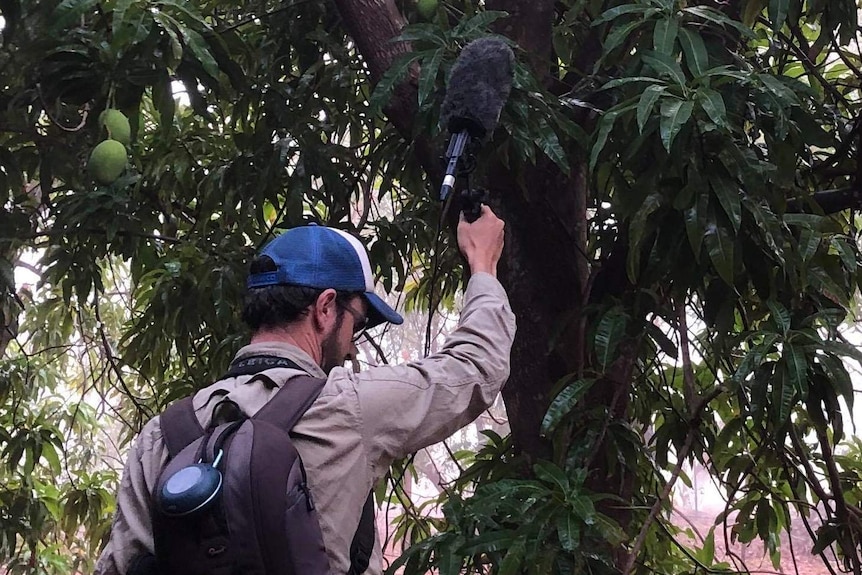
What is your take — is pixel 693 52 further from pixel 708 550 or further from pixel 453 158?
pixel 708 550

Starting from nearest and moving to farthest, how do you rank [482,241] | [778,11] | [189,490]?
[189,490]
[482,241]
[778,11]

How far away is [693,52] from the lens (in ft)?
3.66

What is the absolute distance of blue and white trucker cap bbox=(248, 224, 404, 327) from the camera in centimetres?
92

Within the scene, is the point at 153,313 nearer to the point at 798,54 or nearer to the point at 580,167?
the point at 580,167

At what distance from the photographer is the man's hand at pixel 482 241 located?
1.00 metres

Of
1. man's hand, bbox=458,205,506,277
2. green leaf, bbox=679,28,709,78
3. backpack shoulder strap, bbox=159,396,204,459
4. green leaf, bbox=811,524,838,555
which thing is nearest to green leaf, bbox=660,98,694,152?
green leaf, bbox=679,28,709,78

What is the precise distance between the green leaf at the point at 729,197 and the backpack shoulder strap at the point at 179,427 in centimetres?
61

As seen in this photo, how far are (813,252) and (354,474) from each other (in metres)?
0.61

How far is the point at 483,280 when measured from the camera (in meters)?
0.97

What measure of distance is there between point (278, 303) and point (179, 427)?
17cm

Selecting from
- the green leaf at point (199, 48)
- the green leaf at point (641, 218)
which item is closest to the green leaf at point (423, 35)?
the green leaf at point (199, 48)

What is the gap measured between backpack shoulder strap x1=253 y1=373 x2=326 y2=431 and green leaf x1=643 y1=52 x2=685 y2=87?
0.56m

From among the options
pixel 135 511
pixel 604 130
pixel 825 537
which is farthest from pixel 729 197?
pixel 135 511

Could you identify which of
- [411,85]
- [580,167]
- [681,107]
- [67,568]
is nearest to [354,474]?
[681,107]
